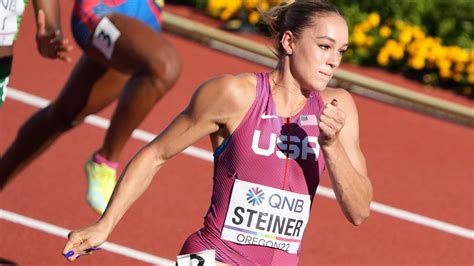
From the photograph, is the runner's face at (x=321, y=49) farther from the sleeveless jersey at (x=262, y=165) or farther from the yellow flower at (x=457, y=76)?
the yellow flower at (x=457, y=76)

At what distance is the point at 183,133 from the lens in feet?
13.8

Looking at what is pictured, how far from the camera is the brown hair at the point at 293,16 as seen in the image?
13.7 ft

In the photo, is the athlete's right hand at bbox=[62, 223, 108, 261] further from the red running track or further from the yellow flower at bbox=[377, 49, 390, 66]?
the yellow flower at bbox=[377, 49, 390, 66]

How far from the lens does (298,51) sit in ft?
13.7

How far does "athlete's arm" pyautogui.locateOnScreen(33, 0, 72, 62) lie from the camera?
559cm

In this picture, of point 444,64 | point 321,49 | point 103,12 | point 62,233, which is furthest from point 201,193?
point 444,64

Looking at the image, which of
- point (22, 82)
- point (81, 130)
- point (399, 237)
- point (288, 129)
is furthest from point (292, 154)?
point (22, 82)

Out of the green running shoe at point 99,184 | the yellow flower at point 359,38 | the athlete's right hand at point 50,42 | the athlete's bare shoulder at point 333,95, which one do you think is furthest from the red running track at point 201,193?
the athlete's bare shoulder at point 333,95

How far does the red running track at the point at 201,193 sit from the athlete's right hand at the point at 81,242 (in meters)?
2.38

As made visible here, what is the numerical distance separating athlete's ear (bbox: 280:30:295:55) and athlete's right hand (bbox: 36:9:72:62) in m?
1.65

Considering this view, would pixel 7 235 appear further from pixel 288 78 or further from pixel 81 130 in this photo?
pixel 288 78

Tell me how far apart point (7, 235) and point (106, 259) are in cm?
62

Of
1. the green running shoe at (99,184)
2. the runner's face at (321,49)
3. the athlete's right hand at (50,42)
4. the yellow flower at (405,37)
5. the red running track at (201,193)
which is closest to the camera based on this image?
the runner's face at (321,49)

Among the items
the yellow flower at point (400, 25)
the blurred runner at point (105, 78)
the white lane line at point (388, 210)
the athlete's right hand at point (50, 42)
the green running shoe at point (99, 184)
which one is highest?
the athlete's right hand at point (50, 42)
